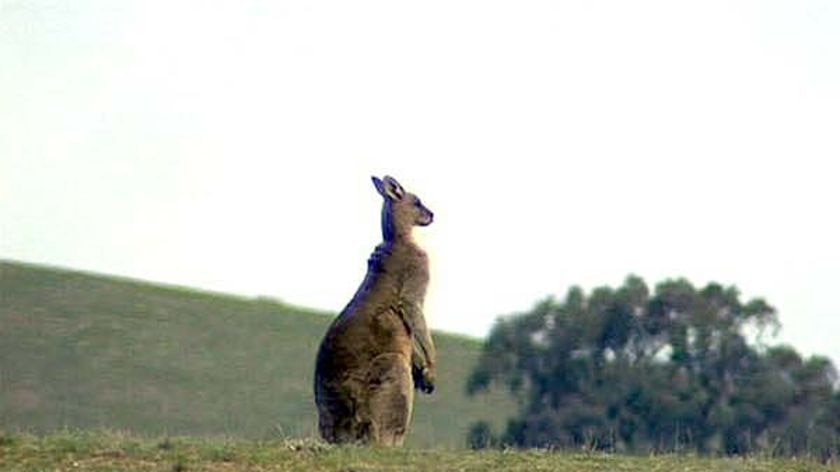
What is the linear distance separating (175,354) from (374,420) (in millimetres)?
38933

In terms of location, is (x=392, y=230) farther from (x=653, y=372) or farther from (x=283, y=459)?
(x=653, y=372)

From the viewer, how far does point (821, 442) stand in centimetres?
5059

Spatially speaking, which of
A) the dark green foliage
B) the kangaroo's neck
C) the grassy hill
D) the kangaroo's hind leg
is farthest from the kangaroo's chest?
the dark green foliage

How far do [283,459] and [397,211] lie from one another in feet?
11.7

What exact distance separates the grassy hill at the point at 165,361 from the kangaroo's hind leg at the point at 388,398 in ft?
91.0

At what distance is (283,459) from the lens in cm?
1883

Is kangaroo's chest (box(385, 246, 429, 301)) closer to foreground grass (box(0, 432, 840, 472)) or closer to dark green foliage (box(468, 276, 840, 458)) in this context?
foreground grass (box(0, 432, 840, 472))

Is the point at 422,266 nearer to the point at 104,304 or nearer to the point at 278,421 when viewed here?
the point at 278,421

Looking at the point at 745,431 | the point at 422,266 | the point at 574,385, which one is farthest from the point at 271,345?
the point at 422,266

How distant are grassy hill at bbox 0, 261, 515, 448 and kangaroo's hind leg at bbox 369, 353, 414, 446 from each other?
2772cm

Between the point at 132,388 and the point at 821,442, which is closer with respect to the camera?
the point at 821,442

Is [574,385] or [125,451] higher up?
[574,385]

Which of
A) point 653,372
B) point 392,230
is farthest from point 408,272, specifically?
point 653,372

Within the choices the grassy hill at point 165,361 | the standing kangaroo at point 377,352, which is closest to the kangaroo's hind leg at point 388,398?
the standing kangaroo at point 377,352
